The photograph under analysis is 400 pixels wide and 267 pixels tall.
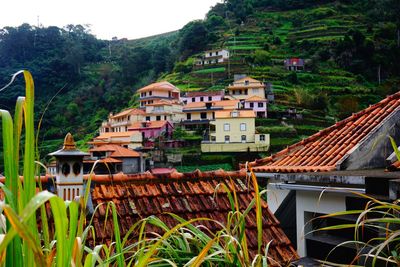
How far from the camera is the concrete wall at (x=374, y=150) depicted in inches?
202

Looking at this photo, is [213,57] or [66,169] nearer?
[66,169]

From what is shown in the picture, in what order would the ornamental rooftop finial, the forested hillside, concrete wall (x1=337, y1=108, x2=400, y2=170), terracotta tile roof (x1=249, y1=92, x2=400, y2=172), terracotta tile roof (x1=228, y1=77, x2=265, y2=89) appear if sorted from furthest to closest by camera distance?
the forested hillside < terracotta tile roof (x1=228, y1=77, x2=265, y2=89) < terracotta tile roof (x1=249, y1=92, x2=400, y2=172) < concrete wall (x1=337, y1=108, x2=400, y2=170) < the ornamental rooftop finial

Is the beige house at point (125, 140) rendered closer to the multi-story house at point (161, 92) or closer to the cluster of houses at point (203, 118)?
the cluster of houses at point (203, 118)

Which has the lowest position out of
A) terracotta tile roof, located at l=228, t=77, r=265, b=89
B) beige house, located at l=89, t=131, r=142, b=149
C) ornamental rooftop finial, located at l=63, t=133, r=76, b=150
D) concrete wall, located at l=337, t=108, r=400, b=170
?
beige house, located at l=89, t=131, r=142, b=149

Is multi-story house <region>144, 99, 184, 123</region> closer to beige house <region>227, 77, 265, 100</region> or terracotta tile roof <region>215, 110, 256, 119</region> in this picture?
beige house <region>227, 77, 265, 100</region>

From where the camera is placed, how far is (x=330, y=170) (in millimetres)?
5102

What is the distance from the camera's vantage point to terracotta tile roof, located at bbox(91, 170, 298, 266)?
3.39m

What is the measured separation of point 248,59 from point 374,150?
50.5m

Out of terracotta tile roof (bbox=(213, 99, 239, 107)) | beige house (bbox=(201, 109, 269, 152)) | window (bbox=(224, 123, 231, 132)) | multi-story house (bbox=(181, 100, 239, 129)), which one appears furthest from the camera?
terracotta tile roof (bbox=(213, 99, 239, 107))

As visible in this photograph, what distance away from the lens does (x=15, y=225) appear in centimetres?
56

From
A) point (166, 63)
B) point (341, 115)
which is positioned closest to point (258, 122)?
point (341, 115)

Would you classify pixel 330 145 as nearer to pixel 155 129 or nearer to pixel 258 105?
pixel 155 129

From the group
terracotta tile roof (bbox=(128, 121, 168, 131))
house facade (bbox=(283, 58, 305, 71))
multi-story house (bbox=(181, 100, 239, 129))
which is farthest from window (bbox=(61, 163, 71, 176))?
house facade (bbox=(283, 58, 305, 71))

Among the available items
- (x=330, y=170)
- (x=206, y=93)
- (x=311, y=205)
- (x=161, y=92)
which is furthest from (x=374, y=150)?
(x=161, y=92)
